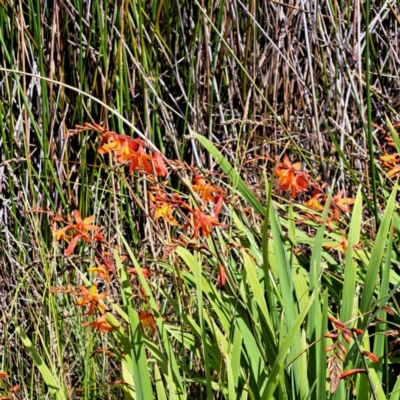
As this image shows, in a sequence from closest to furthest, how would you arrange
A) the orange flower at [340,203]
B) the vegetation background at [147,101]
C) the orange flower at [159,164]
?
the orange flower at [159,164], the orange flower at [340,203], the vegetation background at [147,101]

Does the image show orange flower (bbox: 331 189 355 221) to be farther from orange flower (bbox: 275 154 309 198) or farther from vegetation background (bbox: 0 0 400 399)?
vegetation background (bbox: 0 0 400 399)

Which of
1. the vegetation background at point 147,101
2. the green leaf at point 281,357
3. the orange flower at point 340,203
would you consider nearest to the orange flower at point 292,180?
the orange flower at point 340,203

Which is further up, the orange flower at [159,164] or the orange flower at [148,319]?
the orange flower at [159,164]

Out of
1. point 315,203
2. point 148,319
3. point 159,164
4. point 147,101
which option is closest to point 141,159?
point 159,164

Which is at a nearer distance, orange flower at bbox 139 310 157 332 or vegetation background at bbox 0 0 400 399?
orange flower at bbox 139 310 157 332

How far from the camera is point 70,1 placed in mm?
2312

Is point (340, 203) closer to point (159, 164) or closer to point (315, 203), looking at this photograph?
point (315, 203)

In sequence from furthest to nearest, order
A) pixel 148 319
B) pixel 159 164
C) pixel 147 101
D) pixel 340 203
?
pixel 147 101 < pixel 340 203 < pixel 148 319 < pixel 159 164

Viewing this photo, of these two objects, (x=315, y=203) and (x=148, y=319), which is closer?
(x=148, y=319)

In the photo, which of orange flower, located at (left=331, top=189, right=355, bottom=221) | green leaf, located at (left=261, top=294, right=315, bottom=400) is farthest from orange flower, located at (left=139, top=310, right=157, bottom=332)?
orange flower, located at (left=331, top=189, right=355, bottom=221)

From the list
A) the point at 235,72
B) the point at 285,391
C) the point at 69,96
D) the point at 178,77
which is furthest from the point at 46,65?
the point at 285,391

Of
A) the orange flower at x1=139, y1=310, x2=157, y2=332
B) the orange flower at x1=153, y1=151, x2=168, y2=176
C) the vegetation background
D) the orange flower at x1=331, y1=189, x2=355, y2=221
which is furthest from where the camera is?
the vegetation background

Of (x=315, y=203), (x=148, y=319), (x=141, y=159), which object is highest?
(x=141, y=159)

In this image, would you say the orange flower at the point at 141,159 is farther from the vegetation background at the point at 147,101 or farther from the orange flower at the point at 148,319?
the vegetation background at the point at 147,101
